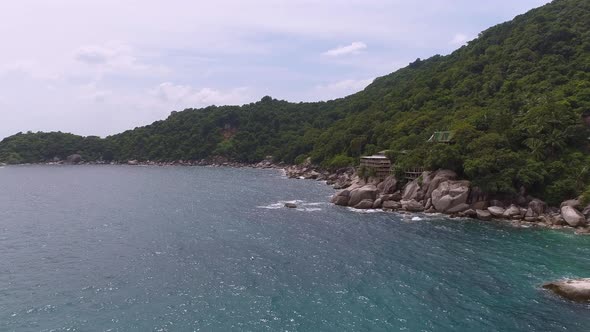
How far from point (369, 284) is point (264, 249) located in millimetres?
14482

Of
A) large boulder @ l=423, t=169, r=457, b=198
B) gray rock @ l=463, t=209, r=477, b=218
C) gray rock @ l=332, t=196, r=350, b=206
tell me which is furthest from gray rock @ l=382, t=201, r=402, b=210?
gray rock @ l=463, t=209, r=477, b=218

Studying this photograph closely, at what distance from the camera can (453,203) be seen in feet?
208

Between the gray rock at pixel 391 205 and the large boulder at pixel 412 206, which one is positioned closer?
the large boulder at pixel 412 206

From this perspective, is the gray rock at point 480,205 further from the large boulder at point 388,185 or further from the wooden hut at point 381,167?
the wooden hut at point 381,167

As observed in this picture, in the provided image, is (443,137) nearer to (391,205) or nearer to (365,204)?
(391,205)

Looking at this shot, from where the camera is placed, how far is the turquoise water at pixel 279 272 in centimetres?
2928

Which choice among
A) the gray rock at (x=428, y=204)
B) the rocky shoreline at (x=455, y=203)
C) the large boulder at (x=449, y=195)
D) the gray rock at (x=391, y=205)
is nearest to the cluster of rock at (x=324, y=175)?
the rocky shoreline at (x=455, y=203)

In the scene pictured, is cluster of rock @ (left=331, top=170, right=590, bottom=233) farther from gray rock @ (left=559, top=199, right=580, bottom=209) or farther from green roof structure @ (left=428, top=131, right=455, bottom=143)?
green roof structure @ (left=428, top=131, right=455, bottom=143)

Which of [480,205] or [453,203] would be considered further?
[453,203]

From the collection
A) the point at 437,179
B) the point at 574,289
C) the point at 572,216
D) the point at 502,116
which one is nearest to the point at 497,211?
the point at 572,216

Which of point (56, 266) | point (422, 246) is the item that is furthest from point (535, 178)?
point (56, 266)

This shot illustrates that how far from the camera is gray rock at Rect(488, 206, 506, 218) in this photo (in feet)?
197

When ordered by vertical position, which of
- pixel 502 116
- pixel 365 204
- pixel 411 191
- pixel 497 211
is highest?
pixel 502 116

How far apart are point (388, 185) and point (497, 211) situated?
2076 centimetres
